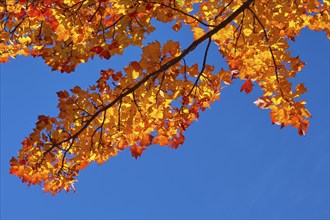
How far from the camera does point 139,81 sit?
516cm

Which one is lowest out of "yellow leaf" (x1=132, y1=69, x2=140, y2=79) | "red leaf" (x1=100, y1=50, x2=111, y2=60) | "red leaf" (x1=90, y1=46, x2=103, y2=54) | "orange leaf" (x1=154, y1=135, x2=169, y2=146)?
"orange leaf" (x1=154, y1=135, x2=169, y2=146)

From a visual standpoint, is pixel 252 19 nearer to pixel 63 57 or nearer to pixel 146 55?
pixel 146 55

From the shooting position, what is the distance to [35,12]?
5820mm

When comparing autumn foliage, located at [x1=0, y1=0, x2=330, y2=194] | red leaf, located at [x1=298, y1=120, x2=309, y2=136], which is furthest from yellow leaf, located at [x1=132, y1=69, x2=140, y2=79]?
red leaf, located at [x1=298, y1=120, x2=309, y2=136]

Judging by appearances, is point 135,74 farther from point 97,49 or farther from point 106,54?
point 97,49

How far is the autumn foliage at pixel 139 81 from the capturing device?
17.3 ft

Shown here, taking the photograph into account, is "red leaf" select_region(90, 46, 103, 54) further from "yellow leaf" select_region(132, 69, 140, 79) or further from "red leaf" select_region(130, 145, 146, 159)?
"red leaf" select_region(130, 145, 146, 159)

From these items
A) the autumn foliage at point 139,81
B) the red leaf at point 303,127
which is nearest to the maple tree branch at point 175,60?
the autumn foliage at point 139,81

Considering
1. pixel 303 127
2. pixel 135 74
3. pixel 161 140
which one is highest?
pixel 135 74

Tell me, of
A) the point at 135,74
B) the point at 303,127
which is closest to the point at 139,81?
the point at 135,74

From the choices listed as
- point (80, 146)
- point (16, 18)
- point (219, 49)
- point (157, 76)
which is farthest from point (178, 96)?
point (16, 18)

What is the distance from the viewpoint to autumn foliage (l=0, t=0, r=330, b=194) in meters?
5.27

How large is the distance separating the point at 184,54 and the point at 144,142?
123 centimetres

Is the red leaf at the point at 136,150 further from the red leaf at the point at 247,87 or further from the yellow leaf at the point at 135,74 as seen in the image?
the red leaf at the point at 247,87
